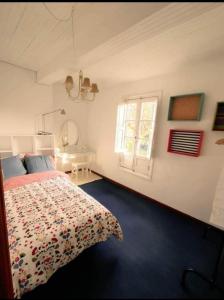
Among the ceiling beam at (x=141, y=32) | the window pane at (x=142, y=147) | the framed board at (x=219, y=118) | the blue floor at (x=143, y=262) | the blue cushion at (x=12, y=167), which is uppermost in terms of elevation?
the ceiling beam at (x=141, y=32)

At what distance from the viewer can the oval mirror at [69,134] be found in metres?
3.48

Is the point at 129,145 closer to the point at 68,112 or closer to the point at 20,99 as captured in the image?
the point at 68,112

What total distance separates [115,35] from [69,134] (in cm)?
260

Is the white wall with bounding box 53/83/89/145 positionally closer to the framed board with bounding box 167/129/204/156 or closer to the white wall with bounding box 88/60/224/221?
the white wall with bounding box 88/60/224/221

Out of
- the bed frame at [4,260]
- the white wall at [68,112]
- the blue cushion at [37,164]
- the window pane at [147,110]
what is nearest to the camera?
the bed frame at [4,260]

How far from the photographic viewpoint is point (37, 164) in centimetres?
246

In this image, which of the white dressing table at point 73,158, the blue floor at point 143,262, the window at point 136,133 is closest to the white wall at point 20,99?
the white dressing table at point 73,158

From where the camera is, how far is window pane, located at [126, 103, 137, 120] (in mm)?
2872

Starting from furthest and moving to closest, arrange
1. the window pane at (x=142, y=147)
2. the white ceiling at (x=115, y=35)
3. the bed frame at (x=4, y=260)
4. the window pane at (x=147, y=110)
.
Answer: the window pane at (x=142, y=147)
the window pane at (x=147, y=110)
the white ceiling at (x=115, y=35)
the bed frame at (x=4, y=260)

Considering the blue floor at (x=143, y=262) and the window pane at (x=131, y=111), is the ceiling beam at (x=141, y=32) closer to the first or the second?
the window pane at (x=131, y=111)

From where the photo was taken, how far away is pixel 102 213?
1.49m

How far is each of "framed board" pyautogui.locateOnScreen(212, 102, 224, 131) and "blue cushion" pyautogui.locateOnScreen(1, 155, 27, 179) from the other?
2.90 metres

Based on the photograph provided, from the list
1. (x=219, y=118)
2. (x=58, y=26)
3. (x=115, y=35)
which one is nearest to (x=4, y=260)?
(x=115, y=35)

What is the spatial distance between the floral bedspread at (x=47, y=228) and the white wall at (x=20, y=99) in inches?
56.0
